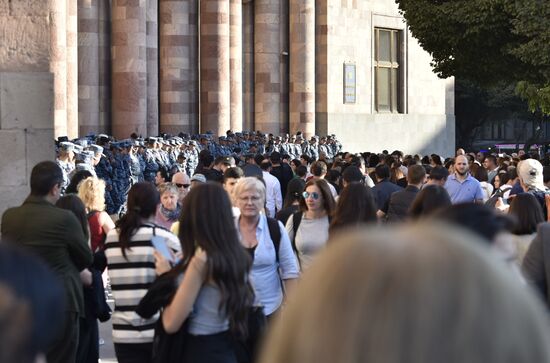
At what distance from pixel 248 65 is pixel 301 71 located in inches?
67.6

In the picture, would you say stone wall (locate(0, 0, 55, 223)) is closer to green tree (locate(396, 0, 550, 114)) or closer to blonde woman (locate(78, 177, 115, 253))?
blonde woman (locate(78, 177, 115, 253))

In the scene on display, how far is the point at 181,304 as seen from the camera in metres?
6.09

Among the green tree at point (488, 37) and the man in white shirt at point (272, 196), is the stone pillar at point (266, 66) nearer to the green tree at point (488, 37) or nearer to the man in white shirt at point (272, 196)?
the green tree at point (488, 37)

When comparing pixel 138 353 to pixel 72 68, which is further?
pixel 72 68

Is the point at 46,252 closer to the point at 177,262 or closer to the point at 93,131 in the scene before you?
the point at 177,262

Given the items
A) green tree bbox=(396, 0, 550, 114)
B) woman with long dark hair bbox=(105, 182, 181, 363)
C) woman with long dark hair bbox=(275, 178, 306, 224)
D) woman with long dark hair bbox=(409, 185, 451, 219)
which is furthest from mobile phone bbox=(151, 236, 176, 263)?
green tree bbox=(396, 0, 550, 114)

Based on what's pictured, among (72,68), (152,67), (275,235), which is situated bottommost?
(275,235)

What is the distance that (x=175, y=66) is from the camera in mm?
36188

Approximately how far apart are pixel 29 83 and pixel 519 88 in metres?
21.8

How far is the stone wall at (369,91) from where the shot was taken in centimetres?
4522

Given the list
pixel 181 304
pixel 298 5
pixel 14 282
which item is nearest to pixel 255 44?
pixel 298 5

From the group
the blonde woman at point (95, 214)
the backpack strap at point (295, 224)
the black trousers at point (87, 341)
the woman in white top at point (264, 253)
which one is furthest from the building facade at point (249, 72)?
the woman in white top at point (264, 253)

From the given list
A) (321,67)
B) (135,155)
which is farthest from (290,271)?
(321,67)

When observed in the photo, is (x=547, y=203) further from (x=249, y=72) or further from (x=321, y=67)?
(x=321, y=67)
